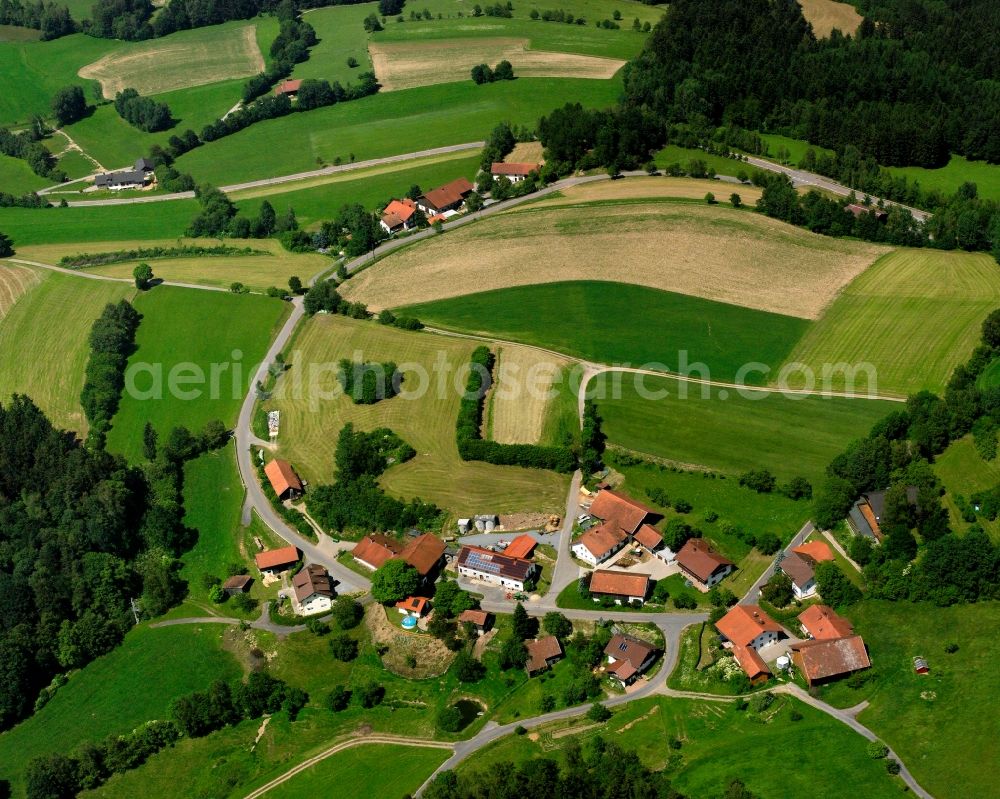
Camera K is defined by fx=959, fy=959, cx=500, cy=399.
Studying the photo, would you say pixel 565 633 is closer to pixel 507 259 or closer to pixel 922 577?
pixel 922 577

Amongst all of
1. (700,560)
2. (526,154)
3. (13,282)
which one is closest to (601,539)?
(700,560)

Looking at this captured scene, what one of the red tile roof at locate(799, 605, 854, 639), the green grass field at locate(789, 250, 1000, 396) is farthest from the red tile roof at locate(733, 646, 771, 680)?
the green grass field at locate(789, 250, 1000, 396)

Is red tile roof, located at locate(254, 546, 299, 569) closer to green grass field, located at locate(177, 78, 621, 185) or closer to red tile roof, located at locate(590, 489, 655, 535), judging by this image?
red tile roof, located at locate(590, 489, 655, 535)

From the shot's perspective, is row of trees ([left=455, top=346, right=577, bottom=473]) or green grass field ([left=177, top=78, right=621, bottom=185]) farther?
green grass field ([left=177, top=78, right=621, bottom=185])

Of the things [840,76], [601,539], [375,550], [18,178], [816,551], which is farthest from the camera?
[18,178]

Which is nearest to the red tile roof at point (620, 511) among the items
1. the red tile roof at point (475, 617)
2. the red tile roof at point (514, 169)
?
the red tile roof at point (475, 617)

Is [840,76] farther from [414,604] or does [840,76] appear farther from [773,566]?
[414,604]

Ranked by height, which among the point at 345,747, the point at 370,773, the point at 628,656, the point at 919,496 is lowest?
the point at 370,773
